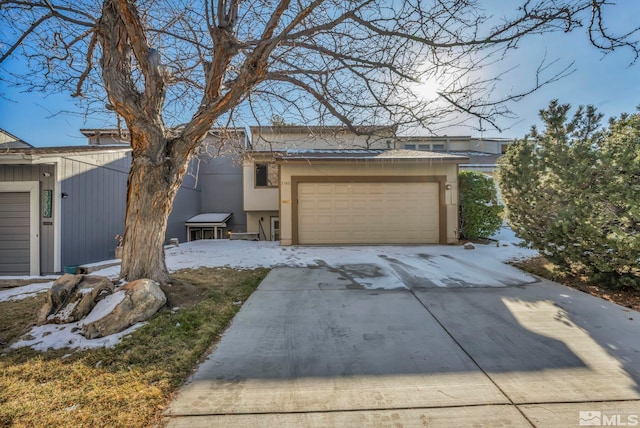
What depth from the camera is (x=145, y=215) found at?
14.0ft

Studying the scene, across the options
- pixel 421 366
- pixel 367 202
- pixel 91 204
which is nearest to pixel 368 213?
pixel 367 202

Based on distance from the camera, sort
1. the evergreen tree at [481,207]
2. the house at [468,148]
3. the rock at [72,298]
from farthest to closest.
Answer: the house at [468,148] < the evergreen tree at [481,207] < the rock at [72,298]

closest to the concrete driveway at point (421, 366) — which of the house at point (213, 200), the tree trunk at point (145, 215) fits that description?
the tree trunk at point (145, 215)

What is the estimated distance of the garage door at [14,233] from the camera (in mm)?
7211

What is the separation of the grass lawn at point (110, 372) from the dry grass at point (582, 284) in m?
5.49

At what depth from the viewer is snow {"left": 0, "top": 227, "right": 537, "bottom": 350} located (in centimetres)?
333

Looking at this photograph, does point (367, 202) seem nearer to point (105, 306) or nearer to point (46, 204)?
point (105, 306)

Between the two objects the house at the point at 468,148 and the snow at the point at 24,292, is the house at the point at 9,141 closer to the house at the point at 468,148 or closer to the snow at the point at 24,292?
the snow at the point at 24,292

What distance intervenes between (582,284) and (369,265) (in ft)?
12.2

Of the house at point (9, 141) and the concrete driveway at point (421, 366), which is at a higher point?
the house at point (9, 141)

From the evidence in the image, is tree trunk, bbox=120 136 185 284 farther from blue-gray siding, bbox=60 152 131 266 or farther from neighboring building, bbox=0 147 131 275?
blue-gray siding, bbox=60 152 131 266

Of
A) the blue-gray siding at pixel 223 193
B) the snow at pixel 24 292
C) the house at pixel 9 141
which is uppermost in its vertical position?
the house at pixel 9 141

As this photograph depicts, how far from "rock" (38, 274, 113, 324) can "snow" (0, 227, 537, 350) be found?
0.44 feet

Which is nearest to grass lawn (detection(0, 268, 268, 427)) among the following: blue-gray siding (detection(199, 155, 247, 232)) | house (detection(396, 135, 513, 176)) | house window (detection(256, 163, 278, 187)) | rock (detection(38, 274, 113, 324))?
rock (detection(38, 274, 113, 324))
